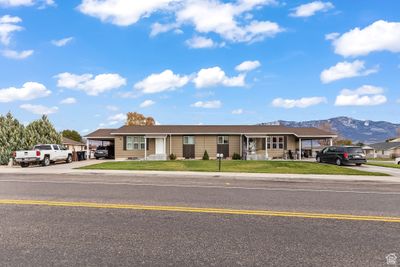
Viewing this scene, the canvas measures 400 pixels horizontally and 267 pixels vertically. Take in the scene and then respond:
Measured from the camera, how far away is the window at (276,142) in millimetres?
36562

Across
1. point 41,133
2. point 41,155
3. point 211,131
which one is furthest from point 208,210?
point 41,133

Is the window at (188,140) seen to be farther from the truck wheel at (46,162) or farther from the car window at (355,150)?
the car window at (355,150)

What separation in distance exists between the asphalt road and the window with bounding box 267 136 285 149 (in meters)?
27.4

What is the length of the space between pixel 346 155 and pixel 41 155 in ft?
Result: 78.2

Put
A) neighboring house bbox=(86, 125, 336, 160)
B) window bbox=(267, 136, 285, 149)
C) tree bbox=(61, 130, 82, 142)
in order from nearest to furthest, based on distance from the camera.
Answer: neighboring house bbox=(86, 125, 336, 160) → window bbox=(267, 136, 285, 149) → tree bbox=(61, 130, 82, 142)

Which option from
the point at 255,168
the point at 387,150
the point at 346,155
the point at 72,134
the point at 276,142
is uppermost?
the point at 72,134

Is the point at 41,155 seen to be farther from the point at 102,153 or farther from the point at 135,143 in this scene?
the point at 102,153

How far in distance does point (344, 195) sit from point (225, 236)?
21.5 ft

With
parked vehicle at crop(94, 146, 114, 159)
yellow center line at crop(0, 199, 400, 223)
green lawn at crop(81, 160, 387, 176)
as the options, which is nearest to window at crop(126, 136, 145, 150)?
parked vehicle at crop(94, 146, 114, 159)

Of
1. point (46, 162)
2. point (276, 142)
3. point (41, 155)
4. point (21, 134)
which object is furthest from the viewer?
point (276, 142)

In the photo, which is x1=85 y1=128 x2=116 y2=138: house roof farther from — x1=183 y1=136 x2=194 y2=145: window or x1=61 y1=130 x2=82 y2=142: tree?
x1=61 y1=130 x2=82 y2=142: tree

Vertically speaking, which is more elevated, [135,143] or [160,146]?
[135,143]

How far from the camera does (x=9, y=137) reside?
31484mm

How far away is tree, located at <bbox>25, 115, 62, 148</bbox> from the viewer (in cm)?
3209
